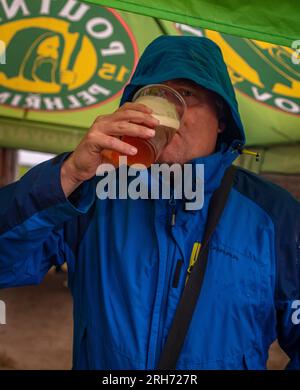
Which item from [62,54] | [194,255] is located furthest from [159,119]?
[62,54]

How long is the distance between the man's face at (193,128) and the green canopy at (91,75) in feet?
3.00

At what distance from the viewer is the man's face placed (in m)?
1.26

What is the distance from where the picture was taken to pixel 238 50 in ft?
7.60

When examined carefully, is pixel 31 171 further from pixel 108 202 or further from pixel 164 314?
pixel 164 314

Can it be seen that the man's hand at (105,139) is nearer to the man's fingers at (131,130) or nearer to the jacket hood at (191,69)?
the man's fingers at (131,130)

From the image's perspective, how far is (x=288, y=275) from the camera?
3.94ft

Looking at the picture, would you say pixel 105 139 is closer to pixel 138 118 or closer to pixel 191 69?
pixel 138 118

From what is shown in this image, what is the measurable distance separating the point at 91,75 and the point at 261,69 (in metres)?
1.09

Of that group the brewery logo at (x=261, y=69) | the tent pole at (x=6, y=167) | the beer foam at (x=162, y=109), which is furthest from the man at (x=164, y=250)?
the tent pole at (x=6, y=167)

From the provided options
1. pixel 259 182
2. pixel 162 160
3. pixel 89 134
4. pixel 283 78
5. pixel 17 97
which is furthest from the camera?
pixel 17 97

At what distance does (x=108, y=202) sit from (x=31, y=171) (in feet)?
0.91
